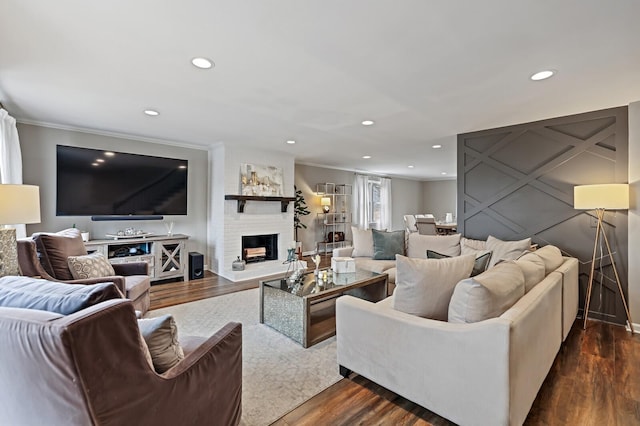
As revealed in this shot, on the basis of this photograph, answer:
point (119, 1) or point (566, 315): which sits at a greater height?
point (119, 1)

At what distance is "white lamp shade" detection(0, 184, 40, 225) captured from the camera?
2.10 meters

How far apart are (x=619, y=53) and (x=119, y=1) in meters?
3.19

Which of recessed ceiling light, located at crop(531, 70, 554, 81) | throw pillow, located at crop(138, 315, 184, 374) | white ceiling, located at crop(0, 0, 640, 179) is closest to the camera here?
throw pillow, located at crop(138, 315, 184, 374)

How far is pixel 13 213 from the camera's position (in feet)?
7.03

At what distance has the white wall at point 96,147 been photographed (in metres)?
4.02

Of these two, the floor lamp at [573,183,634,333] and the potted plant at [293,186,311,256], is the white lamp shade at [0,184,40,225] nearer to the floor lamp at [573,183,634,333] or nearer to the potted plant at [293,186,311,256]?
the floor lamp at [573,183,634,333]

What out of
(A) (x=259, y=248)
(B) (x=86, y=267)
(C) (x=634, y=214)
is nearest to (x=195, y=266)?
(A) (x=259, y=248)

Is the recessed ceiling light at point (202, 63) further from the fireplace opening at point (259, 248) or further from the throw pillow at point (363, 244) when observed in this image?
the fireplace opening at point (259, 248)

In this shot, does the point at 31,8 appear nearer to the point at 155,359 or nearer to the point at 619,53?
the point at 155,359

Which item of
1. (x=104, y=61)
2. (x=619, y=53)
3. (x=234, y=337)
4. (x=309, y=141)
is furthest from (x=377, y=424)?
(x=309, y=141)

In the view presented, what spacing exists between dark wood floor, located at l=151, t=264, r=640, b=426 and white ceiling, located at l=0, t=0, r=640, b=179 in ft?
7.56

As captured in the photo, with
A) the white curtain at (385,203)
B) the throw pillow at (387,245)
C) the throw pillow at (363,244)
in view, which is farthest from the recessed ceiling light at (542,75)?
the white curtain at (385,203)

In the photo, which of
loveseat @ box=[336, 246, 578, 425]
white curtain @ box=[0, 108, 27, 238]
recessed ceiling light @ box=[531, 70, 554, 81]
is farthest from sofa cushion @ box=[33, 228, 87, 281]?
recessed ceiling light @ box=[531, 70, 554, 81]

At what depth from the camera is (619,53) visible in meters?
2.11
